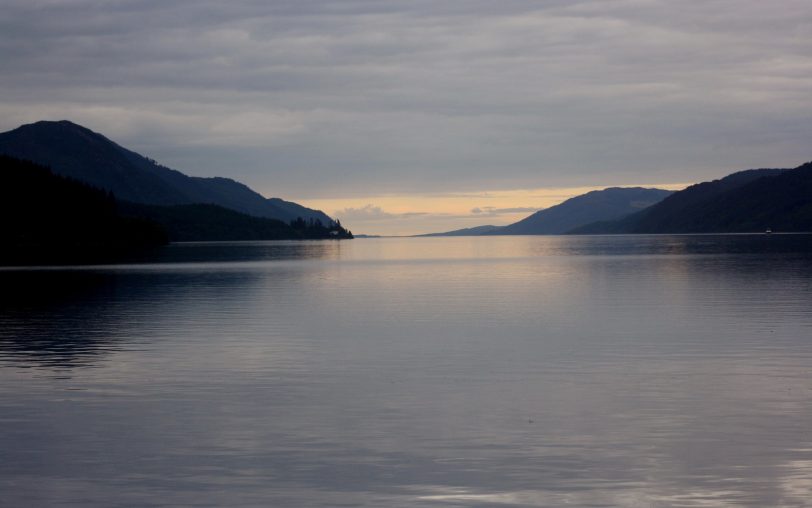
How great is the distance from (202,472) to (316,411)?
673cm

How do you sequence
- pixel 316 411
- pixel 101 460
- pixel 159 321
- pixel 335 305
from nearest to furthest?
pixel 101 460, pixel 316 411, pixel 159 321, pixel 335 305

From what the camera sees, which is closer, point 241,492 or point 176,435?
point 241,492

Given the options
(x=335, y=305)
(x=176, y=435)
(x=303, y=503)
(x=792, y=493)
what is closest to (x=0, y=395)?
(x=176, y=435)

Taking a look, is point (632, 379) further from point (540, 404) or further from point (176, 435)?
point (176, 435)

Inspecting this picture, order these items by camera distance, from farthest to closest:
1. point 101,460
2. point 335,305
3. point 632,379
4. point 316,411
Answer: point 335,305
point 632,379
point 316,411
point 101,460

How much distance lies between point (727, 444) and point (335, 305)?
45.6 m

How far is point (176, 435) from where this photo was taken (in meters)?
23.6

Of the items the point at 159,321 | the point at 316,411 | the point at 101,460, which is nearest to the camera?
the point at 101,460

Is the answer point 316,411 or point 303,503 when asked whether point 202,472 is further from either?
point 316,411

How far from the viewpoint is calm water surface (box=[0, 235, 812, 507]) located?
19.0 meters

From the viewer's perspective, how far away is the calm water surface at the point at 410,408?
19.0 meters

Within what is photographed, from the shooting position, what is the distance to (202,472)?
65.9 feet

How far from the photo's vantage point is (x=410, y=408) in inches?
1060

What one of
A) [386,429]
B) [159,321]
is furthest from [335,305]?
[386,429]
